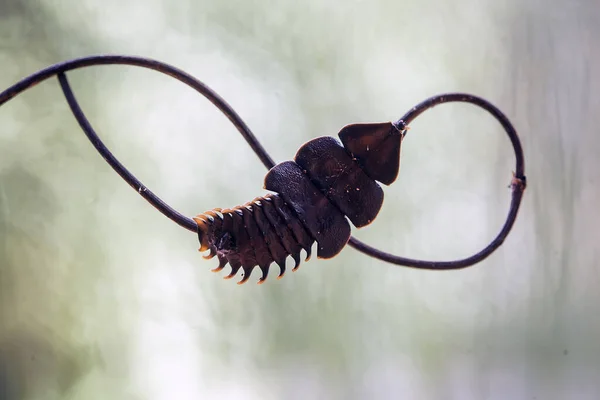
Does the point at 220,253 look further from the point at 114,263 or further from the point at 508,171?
the point at 508,171

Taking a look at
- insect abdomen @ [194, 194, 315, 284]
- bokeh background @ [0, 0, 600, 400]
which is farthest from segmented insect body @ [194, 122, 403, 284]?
bokeh background @ [0, 0, 600, 400]

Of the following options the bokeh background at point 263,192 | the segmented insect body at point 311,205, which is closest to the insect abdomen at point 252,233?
the segmented insect body at point 311,205

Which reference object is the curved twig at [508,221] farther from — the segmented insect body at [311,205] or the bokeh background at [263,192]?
the bokeh background at [263,192]

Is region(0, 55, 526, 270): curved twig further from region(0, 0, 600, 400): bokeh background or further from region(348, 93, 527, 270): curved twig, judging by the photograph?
region(0, 0, 600, 400): bokeh background

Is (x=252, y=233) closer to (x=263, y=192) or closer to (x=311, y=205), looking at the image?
(x=311, y=205)

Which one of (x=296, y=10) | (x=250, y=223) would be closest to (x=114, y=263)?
(x=250, y=223)

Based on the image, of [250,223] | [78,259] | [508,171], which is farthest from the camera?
[508,171]

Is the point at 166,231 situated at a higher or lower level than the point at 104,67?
lower
